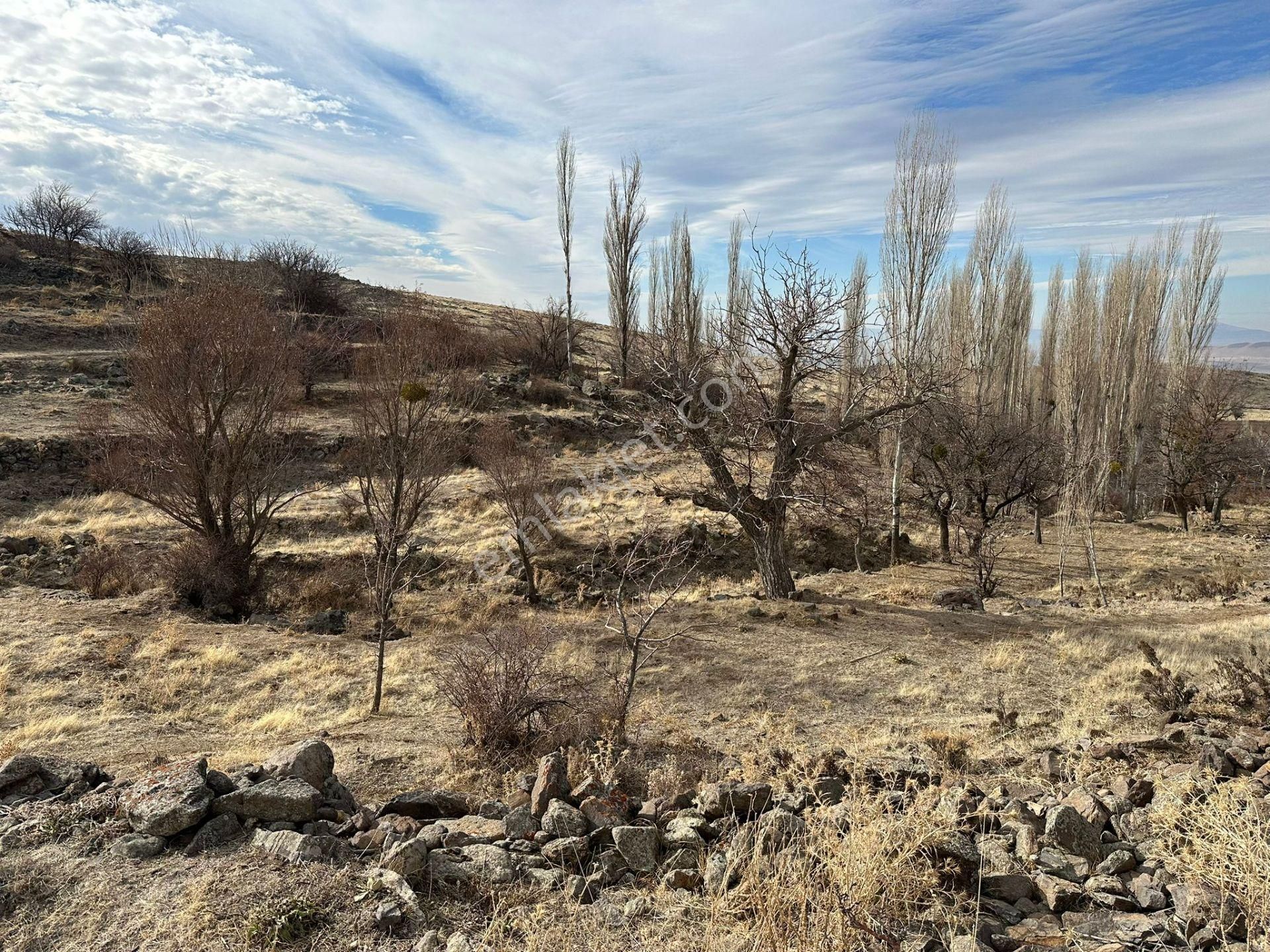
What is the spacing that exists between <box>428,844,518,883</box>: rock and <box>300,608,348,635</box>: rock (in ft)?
27.5

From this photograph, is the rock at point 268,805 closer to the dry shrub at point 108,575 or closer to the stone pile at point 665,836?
the stone pile at point 665,836

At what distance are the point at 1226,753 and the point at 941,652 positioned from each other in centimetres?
454

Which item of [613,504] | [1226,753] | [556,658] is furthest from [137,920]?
[613,504]

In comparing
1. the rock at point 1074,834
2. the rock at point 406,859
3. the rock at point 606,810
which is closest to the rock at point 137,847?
the rock at point 406,859

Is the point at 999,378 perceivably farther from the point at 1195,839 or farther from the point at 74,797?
the point at 74,797

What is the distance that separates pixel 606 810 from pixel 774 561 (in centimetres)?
862

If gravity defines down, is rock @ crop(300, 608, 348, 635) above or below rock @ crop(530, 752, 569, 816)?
below

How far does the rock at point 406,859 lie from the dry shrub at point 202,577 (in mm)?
10375

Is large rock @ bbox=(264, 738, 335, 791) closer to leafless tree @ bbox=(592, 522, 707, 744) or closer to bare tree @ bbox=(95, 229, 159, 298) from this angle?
leafless tree @ bbox=(592, 522, 707, 744)

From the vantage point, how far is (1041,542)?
2233 cm

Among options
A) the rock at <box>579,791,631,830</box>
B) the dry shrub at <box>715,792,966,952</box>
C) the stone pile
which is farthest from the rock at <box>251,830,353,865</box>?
the dry shrub at <box>715,792,966,952</box>

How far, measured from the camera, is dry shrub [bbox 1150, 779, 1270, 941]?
3.02 metres

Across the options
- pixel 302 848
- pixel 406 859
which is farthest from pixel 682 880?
pixel 302 848

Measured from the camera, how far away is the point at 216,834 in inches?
158
